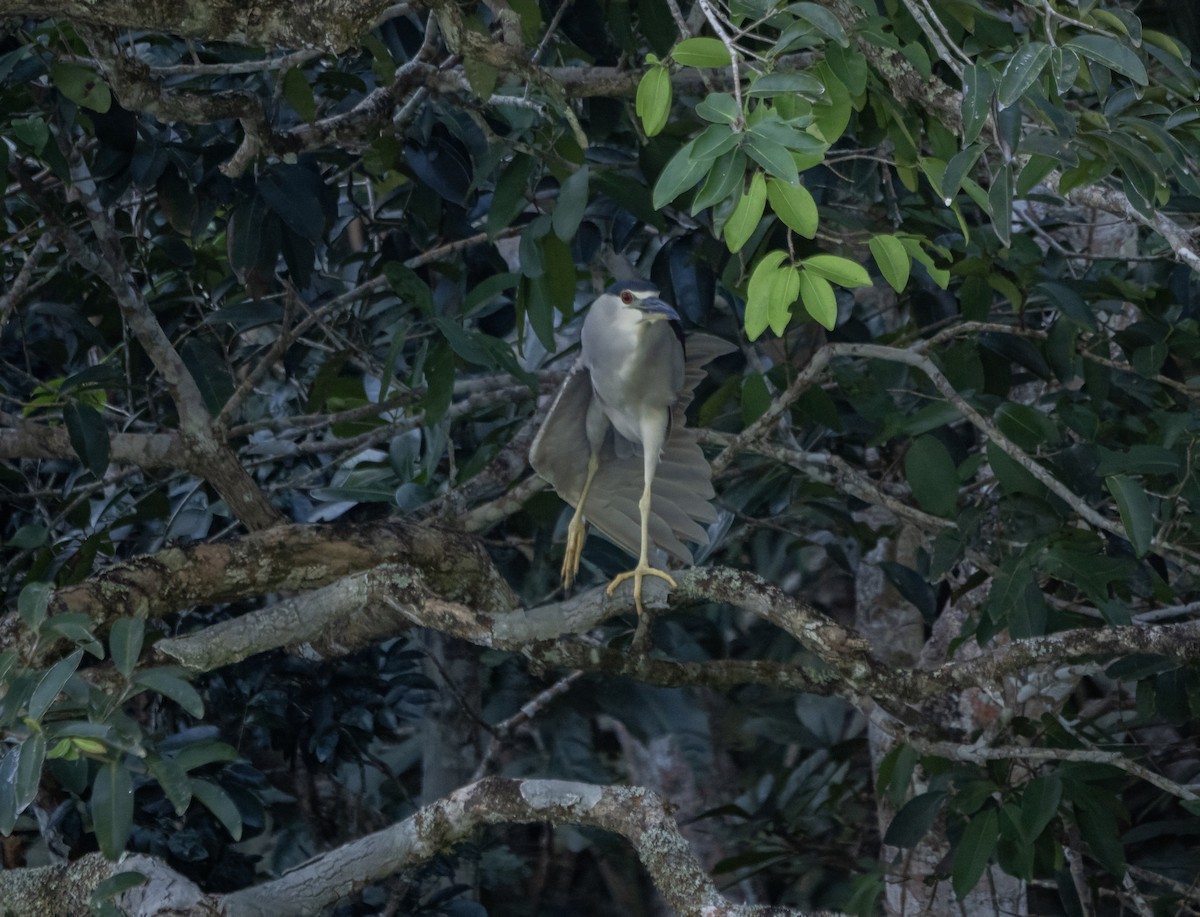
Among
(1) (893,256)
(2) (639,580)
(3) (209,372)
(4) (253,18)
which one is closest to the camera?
(1) (893,256)

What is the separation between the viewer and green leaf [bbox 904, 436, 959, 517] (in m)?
2.22

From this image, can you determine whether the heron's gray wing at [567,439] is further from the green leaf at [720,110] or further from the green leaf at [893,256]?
the green leaf at [720,110]

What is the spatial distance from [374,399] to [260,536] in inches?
39.3

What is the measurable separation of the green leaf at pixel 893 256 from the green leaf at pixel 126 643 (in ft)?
3.23

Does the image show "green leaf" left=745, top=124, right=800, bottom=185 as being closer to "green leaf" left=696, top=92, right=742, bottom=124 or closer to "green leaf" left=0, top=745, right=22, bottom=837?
"green leaf" left=696, top=92, right=742, bottom=124

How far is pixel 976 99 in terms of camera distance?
1422 mm

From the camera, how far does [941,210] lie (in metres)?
2.52

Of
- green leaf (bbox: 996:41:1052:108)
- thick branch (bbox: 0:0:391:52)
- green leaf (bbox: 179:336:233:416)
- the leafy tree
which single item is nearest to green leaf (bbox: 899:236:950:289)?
the leafy tree

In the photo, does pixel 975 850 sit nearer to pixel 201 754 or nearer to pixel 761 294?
pixel 761 294

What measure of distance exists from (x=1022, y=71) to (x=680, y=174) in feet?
1.23

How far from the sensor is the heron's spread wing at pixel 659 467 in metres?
2.20

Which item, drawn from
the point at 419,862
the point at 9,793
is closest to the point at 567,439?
the point at 419,862

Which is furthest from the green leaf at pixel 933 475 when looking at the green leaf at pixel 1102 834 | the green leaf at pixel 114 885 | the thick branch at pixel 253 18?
the green leaf at pixel 114 885

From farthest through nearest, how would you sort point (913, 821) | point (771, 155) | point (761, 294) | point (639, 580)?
point (913, 821) < point (639, 580) < point (761, 294) < point (771, 155)
